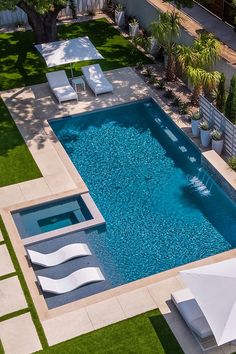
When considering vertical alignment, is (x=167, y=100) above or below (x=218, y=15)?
below

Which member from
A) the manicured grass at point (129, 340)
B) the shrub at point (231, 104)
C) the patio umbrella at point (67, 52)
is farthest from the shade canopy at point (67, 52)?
the manicured grass at point (129, 340)

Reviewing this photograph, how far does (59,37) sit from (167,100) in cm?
896

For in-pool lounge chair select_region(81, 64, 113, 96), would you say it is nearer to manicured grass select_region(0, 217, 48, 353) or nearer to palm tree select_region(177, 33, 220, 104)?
palm tree select_region(177, 33, 220, 104)

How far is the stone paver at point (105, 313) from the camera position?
15781 mm

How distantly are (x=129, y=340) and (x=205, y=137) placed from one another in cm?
1007

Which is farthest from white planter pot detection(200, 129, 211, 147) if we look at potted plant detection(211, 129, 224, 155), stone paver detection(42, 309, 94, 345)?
stone paver detection(42, 309, 94, 345)

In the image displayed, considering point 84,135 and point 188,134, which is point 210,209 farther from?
point 84,135

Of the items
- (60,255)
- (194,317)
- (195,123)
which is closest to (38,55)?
(195,123)

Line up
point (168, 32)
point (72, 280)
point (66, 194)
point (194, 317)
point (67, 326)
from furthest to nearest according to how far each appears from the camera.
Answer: point (168, 32) < point (66, 194) < point (72, 280) < point (67, 326) < point (194, 317)

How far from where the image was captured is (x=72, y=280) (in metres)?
17.0

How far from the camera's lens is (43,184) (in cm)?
2088

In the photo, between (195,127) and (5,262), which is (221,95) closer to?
(195,127)

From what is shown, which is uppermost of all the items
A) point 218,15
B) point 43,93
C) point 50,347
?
point 218,15

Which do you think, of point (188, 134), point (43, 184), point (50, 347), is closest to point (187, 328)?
point (50, 347)
